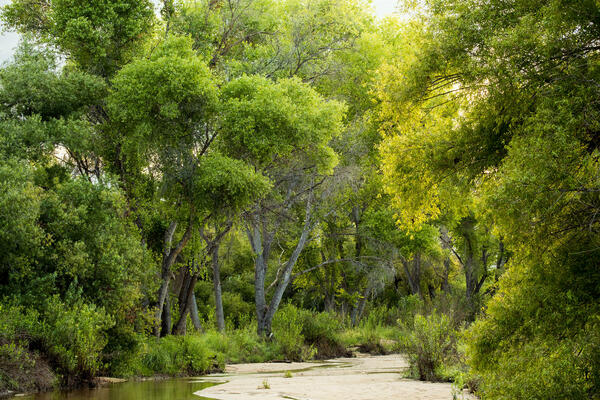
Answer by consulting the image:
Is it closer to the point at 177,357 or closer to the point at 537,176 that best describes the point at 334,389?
the point at 537,176

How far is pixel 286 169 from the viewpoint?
21.9 metres

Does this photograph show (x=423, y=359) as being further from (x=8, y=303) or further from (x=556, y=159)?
(x=8, y=303)

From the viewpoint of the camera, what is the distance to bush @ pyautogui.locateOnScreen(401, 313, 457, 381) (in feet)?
45.8

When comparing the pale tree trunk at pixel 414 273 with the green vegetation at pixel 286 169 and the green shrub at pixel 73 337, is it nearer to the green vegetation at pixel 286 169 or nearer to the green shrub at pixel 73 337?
the green vegetation at pixel 286 169

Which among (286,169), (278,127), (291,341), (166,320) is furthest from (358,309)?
(278,127)

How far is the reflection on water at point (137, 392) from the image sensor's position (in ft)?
36.6

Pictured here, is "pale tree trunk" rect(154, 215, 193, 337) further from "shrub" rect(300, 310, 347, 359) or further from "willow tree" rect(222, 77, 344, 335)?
"shrub" rect(300, 310, 347, 359)

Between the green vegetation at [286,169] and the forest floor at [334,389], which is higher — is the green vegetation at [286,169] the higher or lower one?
the higher one

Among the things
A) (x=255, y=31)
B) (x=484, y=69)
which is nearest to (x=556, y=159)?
(x=484, y=69)

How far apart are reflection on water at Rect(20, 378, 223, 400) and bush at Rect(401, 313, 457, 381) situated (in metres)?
4.82

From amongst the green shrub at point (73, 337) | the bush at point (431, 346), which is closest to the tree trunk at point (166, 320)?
the green shrub at point (73, 337)

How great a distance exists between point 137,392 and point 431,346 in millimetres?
6536

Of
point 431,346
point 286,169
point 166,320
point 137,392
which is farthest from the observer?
point 286,169

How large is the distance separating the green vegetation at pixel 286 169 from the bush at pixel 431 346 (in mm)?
45
